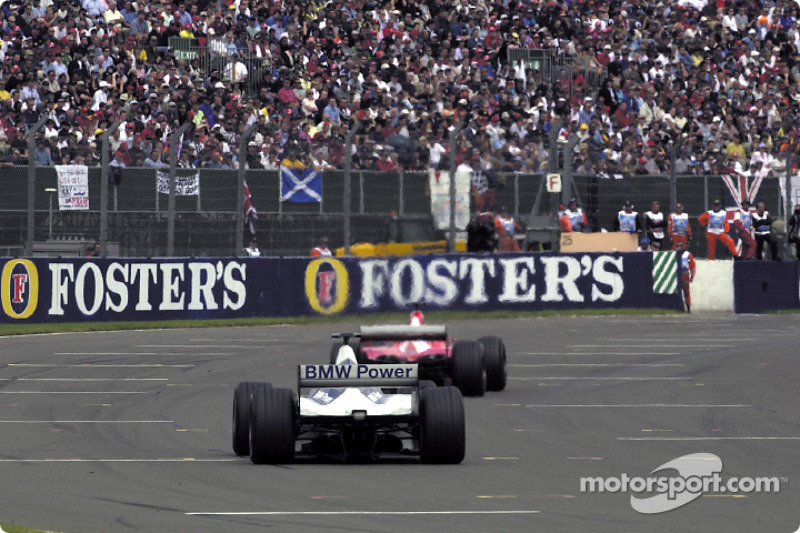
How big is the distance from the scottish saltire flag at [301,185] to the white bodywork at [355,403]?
15.7 m

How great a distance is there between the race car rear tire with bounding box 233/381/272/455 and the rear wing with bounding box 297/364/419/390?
0.40 meters

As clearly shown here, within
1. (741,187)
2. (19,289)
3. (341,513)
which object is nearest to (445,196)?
(741,187)

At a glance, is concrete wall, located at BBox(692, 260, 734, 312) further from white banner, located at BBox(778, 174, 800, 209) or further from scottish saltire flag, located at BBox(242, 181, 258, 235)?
scottish saltire flag, located at BBox(242, 181, 258, 235)

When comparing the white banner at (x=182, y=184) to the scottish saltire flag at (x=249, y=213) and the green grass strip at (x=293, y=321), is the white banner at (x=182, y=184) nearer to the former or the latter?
the scottish saltire flag at (x=249, y=213)

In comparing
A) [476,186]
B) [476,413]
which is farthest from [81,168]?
[476,413]

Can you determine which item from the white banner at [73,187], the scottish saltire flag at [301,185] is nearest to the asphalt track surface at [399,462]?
the white banner at [73,187]

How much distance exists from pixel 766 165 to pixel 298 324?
11747 mm

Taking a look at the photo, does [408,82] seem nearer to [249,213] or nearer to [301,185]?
[301,185]

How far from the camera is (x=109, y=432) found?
543 inches

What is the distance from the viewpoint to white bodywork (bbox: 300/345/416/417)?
1147 cm

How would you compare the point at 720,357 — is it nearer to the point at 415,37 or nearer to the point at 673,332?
the point at 673,332

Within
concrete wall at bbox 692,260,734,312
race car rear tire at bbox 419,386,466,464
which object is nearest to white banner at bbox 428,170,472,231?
concrete wall at bbox 692,260,734,312

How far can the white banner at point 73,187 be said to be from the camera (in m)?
25.6

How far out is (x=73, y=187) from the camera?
84.3ft
